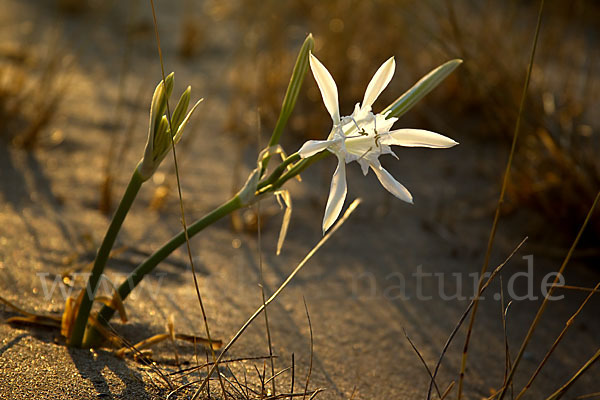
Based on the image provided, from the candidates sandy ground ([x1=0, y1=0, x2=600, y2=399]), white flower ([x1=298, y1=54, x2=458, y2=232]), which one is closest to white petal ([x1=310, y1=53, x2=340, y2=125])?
white flower ([x1=298, y1=54, x2=458, y2=232])

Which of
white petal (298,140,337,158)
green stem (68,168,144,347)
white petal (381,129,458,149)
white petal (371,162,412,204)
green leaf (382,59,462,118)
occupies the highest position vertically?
green leaf (382,59,462,118)

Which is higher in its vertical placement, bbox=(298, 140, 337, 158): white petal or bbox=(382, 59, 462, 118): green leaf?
bbox=(382, 59, 462, 118): green leaf

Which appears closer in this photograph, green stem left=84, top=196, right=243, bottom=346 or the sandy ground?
green stem left=84, top=196, right=243, bottom=346

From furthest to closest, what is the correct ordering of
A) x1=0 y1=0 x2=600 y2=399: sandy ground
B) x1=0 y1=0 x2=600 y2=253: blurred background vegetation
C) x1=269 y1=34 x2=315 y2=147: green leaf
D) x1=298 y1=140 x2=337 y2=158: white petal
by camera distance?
x1=0 y1=0 x2=600 y2=253: blurred background vegetation < x1=0 y1=0 x2=600 y2=399: sandy ground < x1=269 y1=34 x2=315 y2=147: green leaf < x1=298 y1=140 x2=337 y2=158: white petal

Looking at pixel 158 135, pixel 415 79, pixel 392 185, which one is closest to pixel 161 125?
pixel 158 135

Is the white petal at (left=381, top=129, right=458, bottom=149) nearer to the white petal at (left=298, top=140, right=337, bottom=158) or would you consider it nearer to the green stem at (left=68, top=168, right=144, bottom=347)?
the white petal at (left=298, top=140, right=337, bottom=158)

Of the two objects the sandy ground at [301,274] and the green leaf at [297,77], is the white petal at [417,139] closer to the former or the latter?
the green leaf at [297,77]

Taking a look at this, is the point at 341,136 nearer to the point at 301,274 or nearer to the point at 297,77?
the point at 297,77

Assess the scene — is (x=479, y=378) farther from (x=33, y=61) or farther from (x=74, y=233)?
(x=33, y=61)
